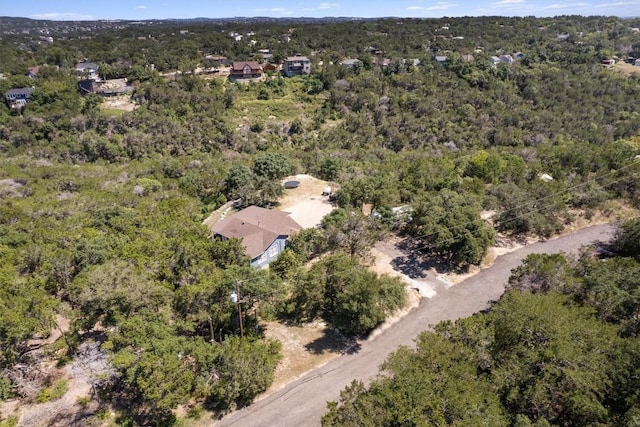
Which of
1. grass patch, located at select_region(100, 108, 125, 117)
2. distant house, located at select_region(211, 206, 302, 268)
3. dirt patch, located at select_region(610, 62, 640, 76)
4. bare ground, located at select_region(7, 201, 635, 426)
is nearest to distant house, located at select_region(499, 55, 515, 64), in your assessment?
dirt patch, located at select_region(610, 62, 640, 76)

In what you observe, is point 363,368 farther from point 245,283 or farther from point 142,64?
A: point 142,64

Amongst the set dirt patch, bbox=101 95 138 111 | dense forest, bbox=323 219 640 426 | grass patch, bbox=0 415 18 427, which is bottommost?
grass patch, bbox=0 415 18 427

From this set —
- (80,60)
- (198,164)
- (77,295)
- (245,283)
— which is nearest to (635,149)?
(245,283)

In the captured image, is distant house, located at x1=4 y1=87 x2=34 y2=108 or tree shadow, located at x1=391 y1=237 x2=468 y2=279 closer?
tree shadow, located at x1=391 y1=237 x2=468 y2=279

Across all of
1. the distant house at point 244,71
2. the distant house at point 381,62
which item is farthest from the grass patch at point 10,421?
the distant house at point 381,62

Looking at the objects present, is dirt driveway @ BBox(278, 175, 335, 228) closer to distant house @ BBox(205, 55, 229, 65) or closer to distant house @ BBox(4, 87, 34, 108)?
distant house @ BBox(4, 87, 34, 108)

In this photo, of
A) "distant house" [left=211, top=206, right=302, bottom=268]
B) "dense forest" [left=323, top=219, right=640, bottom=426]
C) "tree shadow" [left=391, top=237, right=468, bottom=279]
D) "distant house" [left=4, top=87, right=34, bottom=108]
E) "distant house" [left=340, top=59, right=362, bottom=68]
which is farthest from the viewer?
"distant house" [left=340, top=59, right=362, bottom=68]

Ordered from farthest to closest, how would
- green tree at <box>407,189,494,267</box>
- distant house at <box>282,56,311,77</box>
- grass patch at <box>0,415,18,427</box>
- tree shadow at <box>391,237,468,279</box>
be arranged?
distant house at <box>282,56,311,77</box>
tree shadow at <box>391,237,468,279</box>
green tree at <box>407,189,494,267</box>
grass patch at <box>0,415,18,427</box>

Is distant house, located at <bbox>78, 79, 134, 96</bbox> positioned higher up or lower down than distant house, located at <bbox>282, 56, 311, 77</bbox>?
lower down
